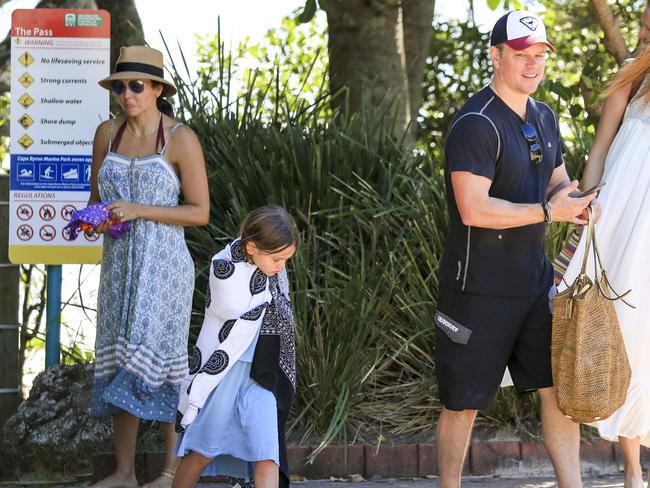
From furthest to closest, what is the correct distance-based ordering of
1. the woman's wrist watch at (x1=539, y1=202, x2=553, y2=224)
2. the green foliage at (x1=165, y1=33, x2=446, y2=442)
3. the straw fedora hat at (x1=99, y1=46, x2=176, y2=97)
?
the green foliage at (x1=165, y1=33, x2=446, y2=442) < the straw fedora hat at (x1=99, y1=46, x2=176, y2=97) < the woman's wrist watch at (x1=539, y1=202, x2=553, y2=224)

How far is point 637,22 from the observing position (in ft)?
34.2

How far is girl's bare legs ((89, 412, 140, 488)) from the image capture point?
5387 mm

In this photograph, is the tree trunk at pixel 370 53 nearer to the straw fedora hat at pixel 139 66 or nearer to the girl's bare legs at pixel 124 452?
the straw fedora hat at pixel 139 66

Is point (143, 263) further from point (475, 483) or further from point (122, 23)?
point (122, 23)

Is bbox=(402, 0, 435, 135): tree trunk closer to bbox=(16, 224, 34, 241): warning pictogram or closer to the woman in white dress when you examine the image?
bbox=(16, 224, 34, 241): warning pictogram

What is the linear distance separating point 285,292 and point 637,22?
22.6 ft

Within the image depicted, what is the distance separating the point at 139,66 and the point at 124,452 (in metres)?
1.79

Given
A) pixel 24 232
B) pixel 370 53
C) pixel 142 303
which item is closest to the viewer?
pixel 142 303

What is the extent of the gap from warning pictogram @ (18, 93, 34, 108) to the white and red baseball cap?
112 inches

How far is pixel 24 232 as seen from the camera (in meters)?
6.21

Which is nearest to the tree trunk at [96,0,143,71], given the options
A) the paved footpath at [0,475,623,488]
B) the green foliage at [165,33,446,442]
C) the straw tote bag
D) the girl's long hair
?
the green foliage at [165,33,446,442]

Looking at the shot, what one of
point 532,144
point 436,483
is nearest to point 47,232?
point 436,483

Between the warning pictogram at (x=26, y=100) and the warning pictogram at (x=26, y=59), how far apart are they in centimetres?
16

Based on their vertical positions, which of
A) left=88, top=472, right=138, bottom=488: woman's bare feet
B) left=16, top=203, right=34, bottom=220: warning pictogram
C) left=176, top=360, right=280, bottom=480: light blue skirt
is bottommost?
left=88, top=472, right=138, bottom=488: woman's bare feet
